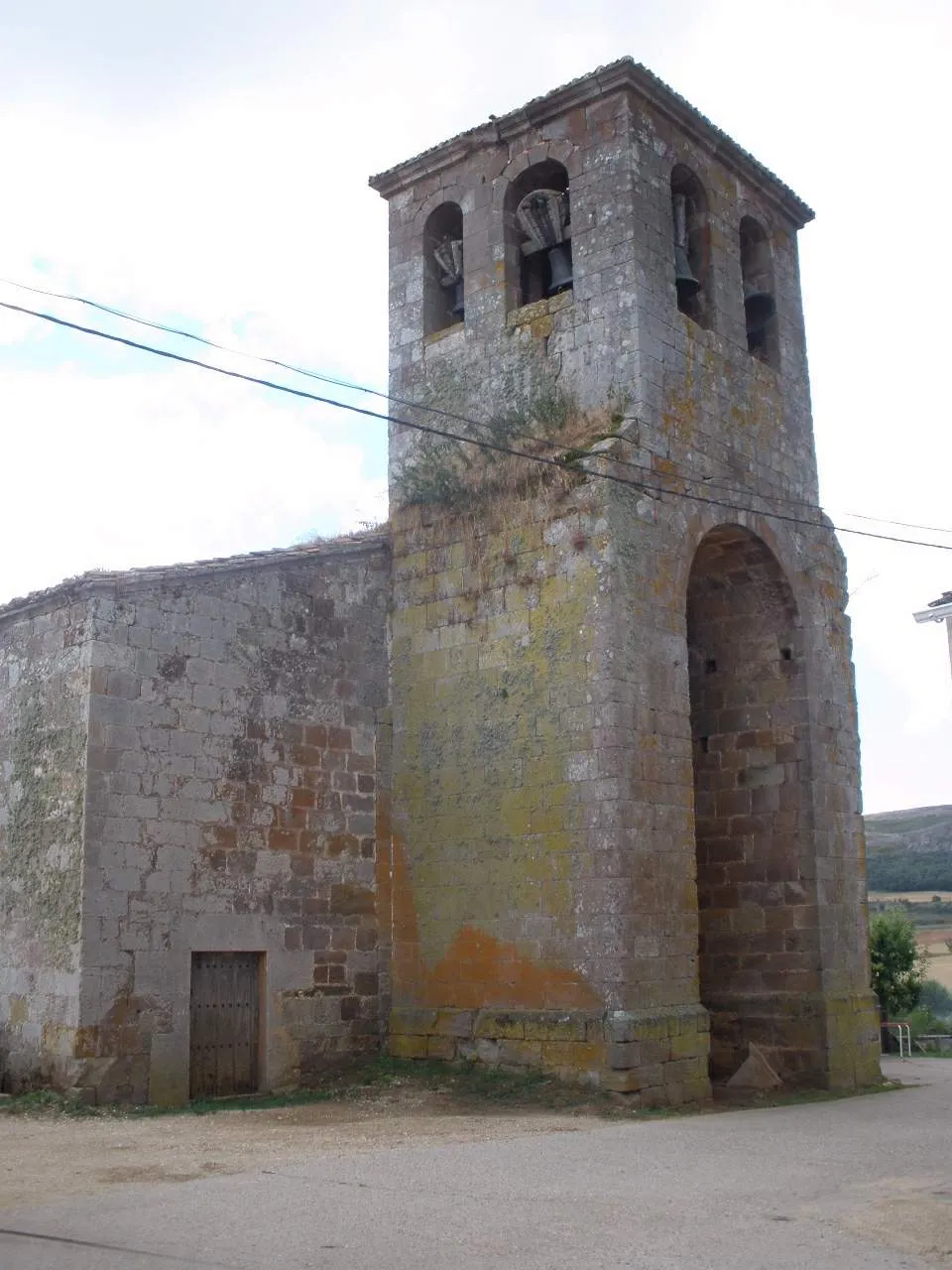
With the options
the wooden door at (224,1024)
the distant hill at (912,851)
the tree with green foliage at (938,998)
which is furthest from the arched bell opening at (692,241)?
the distant hill at (912,851)

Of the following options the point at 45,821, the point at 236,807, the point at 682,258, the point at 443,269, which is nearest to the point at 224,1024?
the point at 236,807

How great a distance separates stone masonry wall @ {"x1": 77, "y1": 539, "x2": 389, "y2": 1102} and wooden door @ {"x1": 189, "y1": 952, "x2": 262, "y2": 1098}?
123mm

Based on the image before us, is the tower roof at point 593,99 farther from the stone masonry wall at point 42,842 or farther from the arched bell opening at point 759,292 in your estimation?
the stone masonry wall at point 42,842

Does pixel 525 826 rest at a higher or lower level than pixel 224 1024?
higher

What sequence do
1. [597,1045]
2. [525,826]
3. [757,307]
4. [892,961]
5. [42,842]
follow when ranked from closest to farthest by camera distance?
[597,1045], [42,842], [525,826], [757,307], [892,961]

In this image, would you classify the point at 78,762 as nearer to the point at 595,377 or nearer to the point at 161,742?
the point at 161,742

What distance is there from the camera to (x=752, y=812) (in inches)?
500

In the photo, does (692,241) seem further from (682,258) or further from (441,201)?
(441,201)

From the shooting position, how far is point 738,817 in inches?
503

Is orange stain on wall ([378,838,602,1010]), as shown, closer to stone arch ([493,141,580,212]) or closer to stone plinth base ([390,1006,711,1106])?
stone plinth base ([390,1006,711,1106])

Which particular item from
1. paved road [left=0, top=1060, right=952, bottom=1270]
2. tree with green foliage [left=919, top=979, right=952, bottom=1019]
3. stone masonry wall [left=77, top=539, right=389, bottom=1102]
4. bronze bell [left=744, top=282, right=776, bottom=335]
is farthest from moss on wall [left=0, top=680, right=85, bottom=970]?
tree with green foliage [left=919, top=979, right=952, bottom=1019]

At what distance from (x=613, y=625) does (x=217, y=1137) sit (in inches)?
190

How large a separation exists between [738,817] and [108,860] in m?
5.77

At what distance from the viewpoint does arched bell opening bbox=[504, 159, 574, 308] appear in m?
12.7
